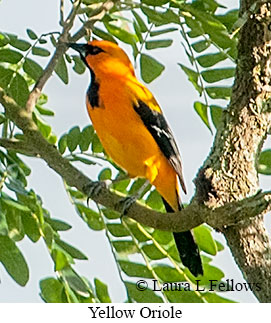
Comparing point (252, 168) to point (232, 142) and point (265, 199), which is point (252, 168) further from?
point (265, 199)

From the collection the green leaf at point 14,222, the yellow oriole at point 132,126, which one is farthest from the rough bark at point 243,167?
the yellow oriole at point 132,126

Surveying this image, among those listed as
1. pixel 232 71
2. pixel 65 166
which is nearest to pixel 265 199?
pixel 65 166

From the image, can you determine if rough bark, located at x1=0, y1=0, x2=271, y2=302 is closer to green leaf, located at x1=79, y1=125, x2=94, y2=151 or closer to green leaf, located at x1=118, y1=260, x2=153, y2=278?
green leaf, located at x1=118, y1=260, x2=153, y2=278

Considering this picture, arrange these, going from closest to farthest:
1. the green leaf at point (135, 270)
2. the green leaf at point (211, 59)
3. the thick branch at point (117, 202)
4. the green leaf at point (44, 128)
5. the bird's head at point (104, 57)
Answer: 1. the thick branch at point (117, 202)
2. the green leaf at point (135, 270)
3. the green leaf at point (211, 59)
4. the green leaf at point (44, 128)
5. the bird's head at point (104, 57)

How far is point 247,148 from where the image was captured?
2.10m

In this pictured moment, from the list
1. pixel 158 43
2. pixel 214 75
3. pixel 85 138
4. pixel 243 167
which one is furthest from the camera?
pixel 85 138

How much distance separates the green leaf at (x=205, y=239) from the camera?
2.58 metres

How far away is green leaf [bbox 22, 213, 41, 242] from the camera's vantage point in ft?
7.58

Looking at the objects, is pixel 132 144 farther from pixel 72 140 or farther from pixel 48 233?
pixel 48 233

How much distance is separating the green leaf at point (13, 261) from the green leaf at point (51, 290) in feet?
0.52

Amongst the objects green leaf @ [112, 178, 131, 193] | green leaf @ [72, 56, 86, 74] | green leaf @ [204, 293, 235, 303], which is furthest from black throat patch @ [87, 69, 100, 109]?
green leaf @ [204, 293, 235, 303]

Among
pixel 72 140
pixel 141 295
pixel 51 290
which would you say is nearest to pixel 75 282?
pixel 51 290

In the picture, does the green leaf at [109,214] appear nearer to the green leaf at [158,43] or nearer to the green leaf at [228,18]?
the green leaf at [158,43]

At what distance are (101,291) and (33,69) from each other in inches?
29.4
